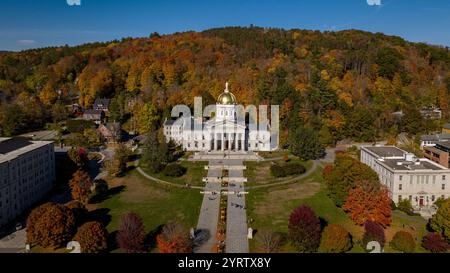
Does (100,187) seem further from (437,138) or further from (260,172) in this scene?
(437,138)

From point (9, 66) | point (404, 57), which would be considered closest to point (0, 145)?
point (9, 66)

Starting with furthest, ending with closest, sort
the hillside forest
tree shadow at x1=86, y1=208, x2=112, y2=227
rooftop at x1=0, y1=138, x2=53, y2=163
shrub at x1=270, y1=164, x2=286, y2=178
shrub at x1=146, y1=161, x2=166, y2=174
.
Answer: the hillside forest, shrub at x1=146, y1=161, x2=166, y2=174, shrub at x1=270, y1=164, x2=286, y2=178, rooftop at x1=0, y1=138, x2=53, y2=163, tree shadow at x1=86, y1=208, x2=112, y2=227

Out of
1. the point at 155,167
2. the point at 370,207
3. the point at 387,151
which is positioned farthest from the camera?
the point at 155,167

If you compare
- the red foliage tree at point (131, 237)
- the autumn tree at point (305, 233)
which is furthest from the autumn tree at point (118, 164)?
the autumn tree at point (305, 233)

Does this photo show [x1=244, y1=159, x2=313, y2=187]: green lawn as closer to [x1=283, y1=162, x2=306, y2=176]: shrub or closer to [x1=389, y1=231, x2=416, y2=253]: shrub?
[x1=283, y1=162, x2=306, y2=176]: shrub

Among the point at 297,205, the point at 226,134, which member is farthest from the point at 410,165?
the point at 226,134

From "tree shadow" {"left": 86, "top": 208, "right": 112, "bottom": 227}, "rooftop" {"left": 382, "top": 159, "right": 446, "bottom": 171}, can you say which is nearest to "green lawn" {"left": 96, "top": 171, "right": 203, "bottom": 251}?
"tree shadow" {"left": 86, "top": 208, "right": 112, "bottom": 227}

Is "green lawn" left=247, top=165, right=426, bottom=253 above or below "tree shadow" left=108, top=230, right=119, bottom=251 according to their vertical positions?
above
